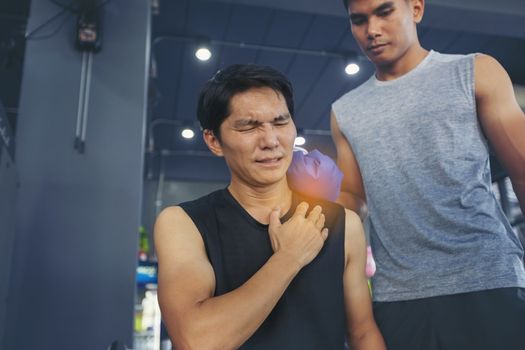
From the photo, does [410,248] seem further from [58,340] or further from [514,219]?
[514,219]

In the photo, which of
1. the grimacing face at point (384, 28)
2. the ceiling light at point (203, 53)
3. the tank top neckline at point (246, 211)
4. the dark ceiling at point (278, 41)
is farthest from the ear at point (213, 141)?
the ceiling light at point (203, 53)

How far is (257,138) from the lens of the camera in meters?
1.26

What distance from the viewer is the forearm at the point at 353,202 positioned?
5.23 feet

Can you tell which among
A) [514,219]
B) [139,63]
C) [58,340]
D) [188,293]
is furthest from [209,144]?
[514,219]

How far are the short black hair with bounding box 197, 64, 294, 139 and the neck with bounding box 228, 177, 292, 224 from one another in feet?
0.55

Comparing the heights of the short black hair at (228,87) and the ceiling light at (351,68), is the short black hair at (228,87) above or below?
below

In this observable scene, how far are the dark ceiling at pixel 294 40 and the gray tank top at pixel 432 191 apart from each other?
8.42 feet

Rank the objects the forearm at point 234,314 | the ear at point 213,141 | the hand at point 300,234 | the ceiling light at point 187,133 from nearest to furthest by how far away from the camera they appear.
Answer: the forearm at point 234,314, the hand at point 300,234, the ear at point 213,141, the ceiling light at point 187,133

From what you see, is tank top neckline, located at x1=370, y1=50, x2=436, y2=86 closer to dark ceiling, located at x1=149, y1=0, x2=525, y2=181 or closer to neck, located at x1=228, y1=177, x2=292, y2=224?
neck, located at x1=228, y1=177, x2=292, y2=224

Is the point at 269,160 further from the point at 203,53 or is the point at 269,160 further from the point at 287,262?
the point at 203,53

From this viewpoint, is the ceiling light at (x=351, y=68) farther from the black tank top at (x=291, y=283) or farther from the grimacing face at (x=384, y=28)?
the black tank top at (x=291, y=283)

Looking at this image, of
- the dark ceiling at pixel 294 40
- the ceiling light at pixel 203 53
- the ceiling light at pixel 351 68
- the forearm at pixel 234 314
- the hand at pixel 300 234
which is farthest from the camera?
the ceiling light at pixel 351 68

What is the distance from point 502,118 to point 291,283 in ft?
2.42

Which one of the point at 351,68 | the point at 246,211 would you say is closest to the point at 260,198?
the point at 246,211
